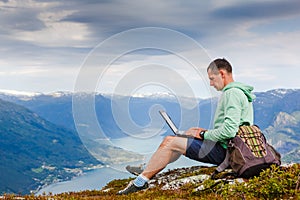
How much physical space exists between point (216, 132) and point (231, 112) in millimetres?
721

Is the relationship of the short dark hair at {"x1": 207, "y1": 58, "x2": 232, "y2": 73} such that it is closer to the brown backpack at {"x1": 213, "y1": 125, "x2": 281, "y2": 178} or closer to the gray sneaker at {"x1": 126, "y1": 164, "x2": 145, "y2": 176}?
the brown backpack at {"x1": 213, "y1": 125, "x2": 281, "y2": 178}

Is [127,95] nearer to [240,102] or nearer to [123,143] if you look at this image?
[123,143]

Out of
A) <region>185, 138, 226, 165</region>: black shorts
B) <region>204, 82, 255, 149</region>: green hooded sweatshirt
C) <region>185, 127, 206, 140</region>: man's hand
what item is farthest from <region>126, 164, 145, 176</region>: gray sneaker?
<region>204, 82, 255, 149</region>: green hooded sweatshirt

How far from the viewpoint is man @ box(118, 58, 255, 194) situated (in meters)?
10.7

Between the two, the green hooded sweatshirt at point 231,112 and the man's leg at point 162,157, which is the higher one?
the green hooded sweatshirt at point 231,112

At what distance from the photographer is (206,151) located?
12.0 metres

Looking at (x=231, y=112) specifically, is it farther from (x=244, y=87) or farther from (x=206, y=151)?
(x=206, y=151)

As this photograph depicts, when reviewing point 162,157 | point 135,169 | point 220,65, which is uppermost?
point 220,65

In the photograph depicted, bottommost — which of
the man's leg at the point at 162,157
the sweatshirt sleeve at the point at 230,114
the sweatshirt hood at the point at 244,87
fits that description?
the man's leg at the point at 162,157

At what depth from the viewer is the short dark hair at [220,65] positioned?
11219mm

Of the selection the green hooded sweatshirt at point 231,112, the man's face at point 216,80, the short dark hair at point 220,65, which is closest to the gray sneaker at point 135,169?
the green hooded sweatshirt at point 231,112

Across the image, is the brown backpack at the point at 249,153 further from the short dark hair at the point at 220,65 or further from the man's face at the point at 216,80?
the short dark hair at the point at 220,65

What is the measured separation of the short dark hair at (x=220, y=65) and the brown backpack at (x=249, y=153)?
5.51 feet

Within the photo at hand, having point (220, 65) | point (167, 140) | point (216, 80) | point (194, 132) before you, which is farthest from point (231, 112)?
point (167, 140)
